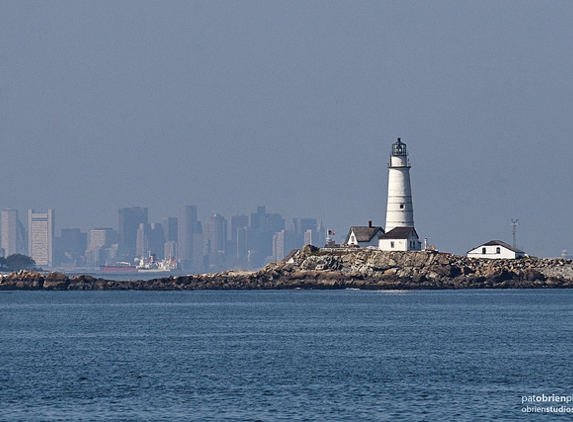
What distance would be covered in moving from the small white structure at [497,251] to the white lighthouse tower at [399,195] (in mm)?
9596

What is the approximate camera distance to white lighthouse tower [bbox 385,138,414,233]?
118m

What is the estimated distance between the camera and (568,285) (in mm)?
114938

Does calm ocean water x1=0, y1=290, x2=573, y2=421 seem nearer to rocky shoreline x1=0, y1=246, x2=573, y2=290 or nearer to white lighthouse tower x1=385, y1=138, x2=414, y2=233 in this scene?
rocky shoreline x1=0, y1=246, x2=573, y2=290

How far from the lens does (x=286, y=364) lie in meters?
47.0

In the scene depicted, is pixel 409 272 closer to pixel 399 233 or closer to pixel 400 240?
pixel 400 240

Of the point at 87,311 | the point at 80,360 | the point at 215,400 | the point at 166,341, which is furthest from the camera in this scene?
the point at 87,311

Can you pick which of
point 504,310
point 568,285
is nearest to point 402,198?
point 568,285

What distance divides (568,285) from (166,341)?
225 ft

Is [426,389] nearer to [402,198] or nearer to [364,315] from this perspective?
[364,315]

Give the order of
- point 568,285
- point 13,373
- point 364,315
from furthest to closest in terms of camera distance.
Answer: point 568,285 → point 364,315 → point 13,373

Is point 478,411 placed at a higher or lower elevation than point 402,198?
lower

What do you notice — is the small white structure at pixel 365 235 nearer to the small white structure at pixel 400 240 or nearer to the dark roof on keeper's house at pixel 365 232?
the dark roof on keeper's house at pixel 365 232

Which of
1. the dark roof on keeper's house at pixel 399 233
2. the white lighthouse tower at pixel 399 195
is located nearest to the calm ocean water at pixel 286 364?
the dark roof on keeper's house at pixel 399 233

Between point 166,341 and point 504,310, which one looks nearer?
point 166,341
